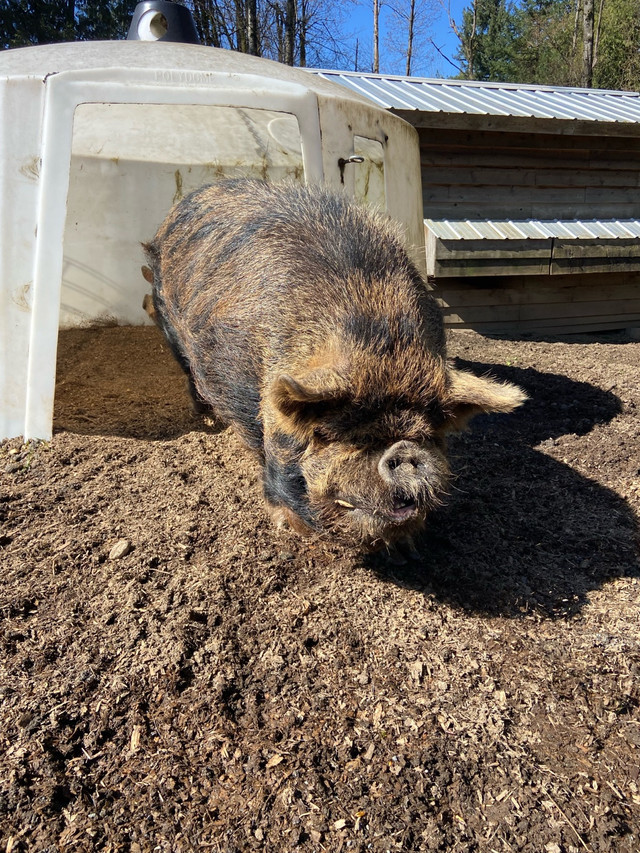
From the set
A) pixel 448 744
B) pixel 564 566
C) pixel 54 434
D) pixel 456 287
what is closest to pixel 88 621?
pixel 448 744

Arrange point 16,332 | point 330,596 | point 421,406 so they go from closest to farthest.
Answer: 1. point 421,406
2. point 330,596
3. point 16,332

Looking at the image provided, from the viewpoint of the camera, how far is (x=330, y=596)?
116 inches

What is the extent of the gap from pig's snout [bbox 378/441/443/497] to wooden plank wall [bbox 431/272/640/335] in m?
6.15

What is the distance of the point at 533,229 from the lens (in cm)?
841

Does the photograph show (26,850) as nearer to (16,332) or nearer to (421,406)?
(421,406)

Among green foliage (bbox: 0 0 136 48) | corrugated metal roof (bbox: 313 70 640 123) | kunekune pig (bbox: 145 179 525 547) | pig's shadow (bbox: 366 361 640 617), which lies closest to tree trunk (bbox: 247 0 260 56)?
green foliage (bbox: 0 0 136 48)

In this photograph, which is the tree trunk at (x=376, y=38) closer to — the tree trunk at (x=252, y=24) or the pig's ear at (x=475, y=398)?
the tree trunk at (x=252, y=24)

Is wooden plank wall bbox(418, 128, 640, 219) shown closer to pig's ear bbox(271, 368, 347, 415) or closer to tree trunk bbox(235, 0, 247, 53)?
pig's ear bbox(271, 368, 347, 415)

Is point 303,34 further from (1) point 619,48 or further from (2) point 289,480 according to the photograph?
(2) point 289,480

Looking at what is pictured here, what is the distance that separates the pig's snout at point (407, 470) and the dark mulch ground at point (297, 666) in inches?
30.5

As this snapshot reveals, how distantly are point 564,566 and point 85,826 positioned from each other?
2481 mm

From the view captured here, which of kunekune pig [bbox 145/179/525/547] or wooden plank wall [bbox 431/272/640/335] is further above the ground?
wooden plank wall [bbox 431/272/640/335]

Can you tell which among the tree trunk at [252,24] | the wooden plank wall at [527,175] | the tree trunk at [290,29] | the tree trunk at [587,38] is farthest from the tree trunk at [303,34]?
the wooden plank wall at [527,175]

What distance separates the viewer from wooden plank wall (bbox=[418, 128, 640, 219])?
8273mm
